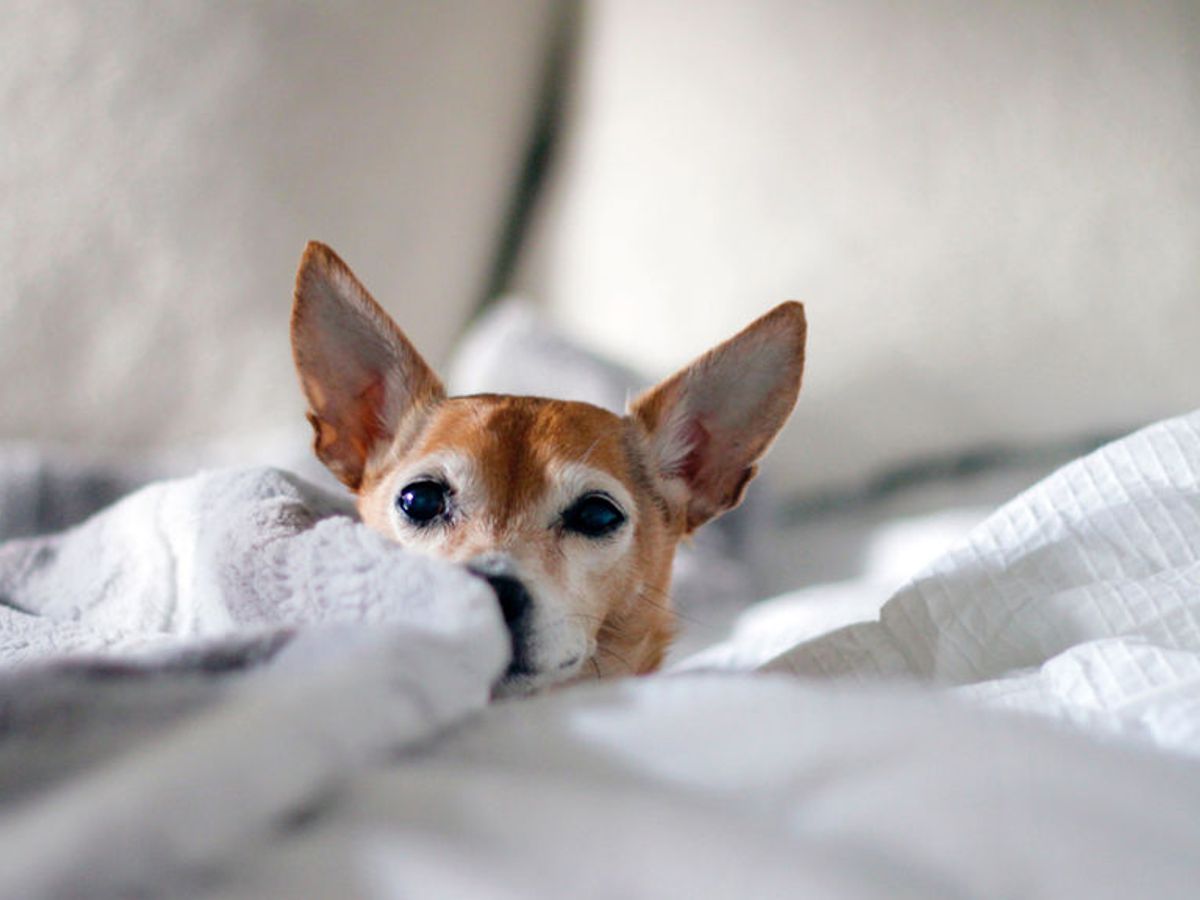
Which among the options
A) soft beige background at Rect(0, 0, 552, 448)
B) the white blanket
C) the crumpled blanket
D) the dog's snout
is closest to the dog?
the dog's snout

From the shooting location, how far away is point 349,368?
119 cm

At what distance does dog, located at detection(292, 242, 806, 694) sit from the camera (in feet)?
3.14

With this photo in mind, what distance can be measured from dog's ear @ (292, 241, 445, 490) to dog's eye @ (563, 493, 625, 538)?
0.88ft

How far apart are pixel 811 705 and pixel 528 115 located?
163cm

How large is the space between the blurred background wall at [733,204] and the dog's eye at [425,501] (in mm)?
708

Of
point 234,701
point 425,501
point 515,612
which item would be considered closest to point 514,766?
point 234,701

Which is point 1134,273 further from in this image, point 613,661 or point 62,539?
point 62,539

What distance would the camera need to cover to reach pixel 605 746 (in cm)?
51

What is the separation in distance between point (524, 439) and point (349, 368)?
0.27m

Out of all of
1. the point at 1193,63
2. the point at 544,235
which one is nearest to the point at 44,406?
the point at 544,235

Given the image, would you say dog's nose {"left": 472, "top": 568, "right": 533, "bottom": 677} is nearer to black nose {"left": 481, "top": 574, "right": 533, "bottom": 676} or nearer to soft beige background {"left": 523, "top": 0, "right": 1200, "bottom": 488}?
black nose {"left": 481, "top": 574, "right": 533, "bottom": 676}

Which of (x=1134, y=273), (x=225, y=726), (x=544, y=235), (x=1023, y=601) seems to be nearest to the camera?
(x=225, y=726)

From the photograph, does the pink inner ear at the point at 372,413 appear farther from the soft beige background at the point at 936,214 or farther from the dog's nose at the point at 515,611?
the soft beige background at the point at 936,214

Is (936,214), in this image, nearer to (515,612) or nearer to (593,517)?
(593,517)
